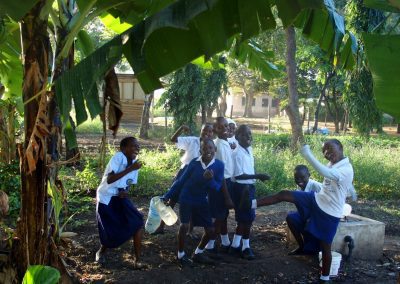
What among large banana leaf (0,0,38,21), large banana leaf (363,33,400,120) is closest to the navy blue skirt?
large banana leaf (0,0,38,21)

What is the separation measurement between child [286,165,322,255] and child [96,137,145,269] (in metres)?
1.81

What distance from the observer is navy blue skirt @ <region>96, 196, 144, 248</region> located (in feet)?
15.6

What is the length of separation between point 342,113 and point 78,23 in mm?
28115

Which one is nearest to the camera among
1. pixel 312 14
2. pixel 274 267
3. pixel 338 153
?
pixel 312 14

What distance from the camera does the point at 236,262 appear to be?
519cm

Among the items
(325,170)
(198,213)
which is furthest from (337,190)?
(198,213)

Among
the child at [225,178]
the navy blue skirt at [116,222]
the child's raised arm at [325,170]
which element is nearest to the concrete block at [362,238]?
the child at [225,178]

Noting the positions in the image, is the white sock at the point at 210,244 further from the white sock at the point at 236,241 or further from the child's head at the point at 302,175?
the child's head at the point at 302,175

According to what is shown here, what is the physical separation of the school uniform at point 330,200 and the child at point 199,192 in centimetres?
102

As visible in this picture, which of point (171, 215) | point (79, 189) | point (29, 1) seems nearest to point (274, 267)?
point (171, 215)

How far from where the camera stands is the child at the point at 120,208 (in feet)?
15.5

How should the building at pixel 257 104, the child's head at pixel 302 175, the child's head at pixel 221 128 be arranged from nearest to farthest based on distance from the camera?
the child's head at pixel 302 175
the child's head at pixel 221 128
the building at pixel 257 104

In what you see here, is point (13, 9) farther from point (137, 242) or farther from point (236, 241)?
point (236, 241)

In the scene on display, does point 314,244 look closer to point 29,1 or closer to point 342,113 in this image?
point 29,1
